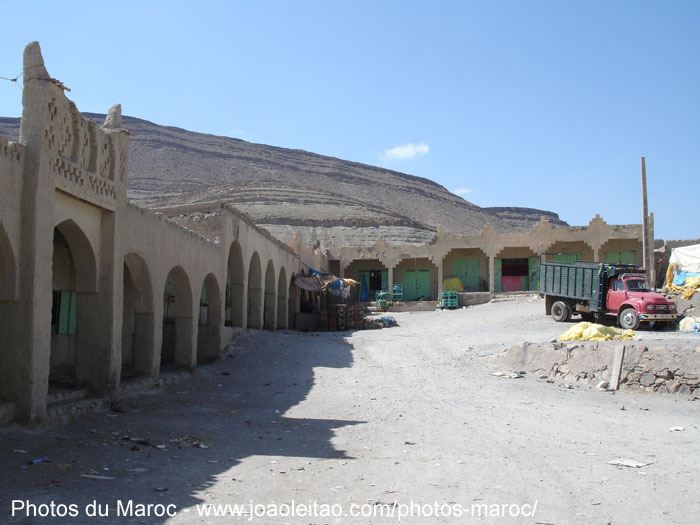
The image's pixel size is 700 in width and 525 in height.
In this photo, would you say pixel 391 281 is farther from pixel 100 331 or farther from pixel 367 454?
pixel 367 454

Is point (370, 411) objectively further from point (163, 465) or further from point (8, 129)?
point (8, 129)

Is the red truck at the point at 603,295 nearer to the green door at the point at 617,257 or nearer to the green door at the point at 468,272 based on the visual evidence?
the green door at the point at 617,257

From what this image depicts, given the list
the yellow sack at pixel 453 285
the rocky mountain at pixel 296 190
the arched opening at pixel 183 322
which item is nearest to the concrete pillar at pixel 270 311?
the arched opening at pixel 183 322

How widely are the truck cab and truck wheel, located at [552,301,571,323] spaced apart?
88.6 inches

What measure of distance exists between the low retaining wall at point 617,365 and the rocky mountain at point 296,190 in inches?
1758

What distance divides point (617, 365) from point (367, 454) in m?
7.03

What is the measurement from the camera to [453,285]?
3759 centimetres

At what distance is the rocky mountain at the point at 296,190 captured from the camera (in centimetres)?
6575

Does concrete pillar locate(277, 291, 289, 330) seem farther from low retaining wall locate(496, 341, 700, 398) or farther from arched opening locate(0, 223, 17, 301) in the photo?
arched opening locate(0, 223, 17, 301)

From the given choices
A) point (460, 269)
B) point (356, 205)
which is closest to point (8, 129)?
point (356, 205)

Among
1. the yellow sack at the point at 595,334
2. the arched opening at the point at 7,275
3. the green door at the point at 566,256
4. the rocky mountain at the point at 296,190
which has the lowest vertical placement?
the yellow sack at the point at 595,334

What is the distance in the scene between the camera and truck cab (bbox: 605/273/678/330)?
18.0m

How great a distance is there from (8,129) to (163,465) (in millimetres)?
119613

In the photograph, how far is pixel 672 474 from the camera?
6.57m
